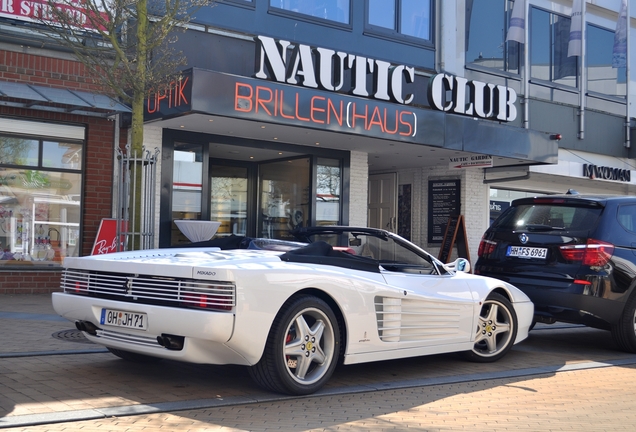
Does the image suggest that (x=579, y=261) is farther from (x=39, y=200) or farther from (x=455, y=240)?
(x=455, y=240)

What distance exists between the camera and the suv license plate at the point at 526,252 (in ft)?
27.6

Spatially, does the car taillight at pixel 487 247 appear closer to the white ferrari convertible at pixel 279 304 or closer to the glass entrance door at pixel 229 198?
the white ferrari convertible at pixel 279 304

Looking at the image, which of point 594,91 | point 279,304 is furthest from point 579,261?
point 594,91

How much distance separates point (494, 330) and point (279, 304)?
3021 millimetres

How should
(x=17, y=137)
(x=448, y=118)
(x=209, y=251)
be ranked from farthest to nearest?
1. (x=448, y=118)
2. (x=17, y=137)
3. (x=209, y=251)

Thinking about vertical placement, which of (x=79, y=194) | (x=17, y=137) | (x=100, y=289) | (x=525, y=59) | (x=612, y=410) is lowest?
(x=612, y=410)

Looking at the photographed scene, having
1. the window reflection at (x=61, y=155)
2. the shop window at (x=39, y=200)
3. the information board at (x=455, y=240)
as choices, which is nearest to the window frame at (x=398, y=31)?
the information board at (x=455, y=240)

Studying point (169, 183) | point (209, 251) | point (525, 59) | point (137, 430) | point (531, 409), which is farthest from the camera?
point (525, 59)

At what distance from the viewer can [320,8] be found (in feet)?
51.8

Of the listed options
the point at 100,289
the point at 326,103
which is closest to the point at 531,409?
the point at 100,289

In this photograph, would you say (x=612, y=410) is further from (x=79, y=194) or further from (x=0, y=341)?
(x=79, y=194)

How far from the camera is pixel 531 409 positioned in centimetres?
552

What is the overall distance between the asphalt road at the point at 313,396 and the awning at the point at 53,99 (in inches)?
182

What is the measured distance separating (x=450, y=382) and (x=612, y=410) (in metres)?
1.33
